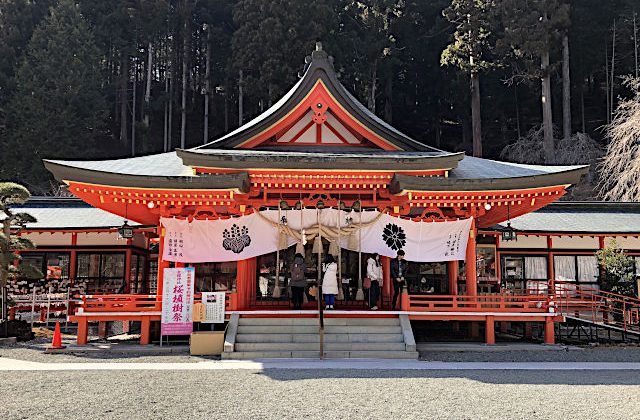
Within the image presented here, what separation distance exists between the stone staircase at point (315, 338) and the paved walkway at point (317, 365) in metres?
0.36

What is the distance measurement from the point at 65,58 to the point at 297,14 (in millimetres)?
16143

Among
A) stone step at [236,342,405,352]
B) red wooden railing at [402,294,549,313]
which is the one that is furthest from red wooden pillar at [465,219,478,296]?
stone step at [236,342,405,352]

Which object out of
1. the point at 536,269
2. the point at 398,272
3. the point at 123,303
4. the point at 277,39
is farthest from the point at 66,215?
the point at 277,39

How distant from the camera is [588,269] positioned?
20.0m

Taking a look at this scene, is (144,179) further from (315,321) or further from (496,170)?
(496,170)

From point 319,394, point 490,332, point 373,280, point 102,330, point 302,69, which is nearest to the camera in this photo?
point 319,394

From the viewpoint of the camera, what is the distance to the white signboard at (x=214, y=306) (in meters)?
12.4

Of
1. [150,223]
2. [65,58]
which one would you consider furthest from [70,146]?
[150,223]

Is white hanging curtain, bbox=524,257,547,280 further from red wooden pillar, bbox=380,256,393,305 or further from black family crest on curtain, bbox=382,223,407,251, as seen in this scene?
black family crest on curtain, bbox=382,223,407,251

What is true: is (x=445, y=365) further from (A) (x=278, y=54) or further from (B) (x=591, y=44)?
(B) (x=591, y=44)

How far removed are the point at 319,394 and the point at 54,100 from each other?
35000mm

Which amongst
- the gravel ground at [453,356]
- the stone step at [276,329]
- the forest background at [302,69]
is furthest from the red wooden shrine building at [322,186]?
the forest background at [302,69]

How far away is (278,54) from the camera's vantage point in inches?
1357

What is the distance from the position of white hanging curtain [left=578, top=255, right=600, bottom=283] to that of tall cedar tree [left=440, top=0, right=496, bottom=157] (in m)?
15.4
